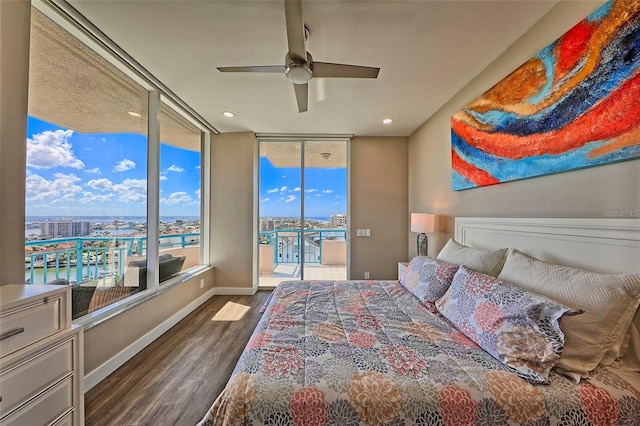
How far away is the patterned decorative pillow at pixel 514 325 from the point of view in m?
1.07

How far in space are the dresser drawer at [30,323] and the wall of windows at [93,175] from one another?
28.3 inches

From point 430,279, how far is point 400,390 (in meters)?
1.10

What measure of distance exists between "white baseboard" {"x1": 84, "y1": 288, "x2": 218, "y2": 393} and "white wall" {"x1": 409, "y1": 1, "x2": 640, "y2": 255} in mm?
3397

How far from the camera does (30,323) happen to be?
1.11 metres

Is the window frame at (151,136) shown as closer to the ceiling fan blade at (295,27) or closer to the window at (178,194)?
the window at (178,194)

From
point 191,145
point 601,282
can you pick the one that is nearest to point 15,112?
point 191,145

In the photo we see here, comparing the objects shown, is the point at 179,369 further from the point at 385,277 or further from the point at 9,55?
the point at 385,277

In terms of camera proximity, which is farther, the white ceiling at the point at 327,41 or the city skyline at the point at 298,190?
the city skyline at the point at 298,190

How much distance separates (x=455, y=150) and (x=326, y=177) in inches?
86.3

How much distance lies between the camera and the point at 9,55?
1.39 metres

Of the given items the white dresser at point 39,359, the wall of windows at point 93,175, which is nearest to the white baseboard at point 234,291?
the wall of windows at point 93,175

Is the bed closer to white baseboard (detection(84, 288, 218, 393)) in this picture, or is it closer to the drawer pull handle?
the drawer pull handle

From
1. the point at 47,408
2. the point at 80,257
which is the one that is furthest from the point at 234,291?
the point at 47,408

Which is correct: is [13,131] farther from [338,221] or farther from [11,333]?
[338,221]
